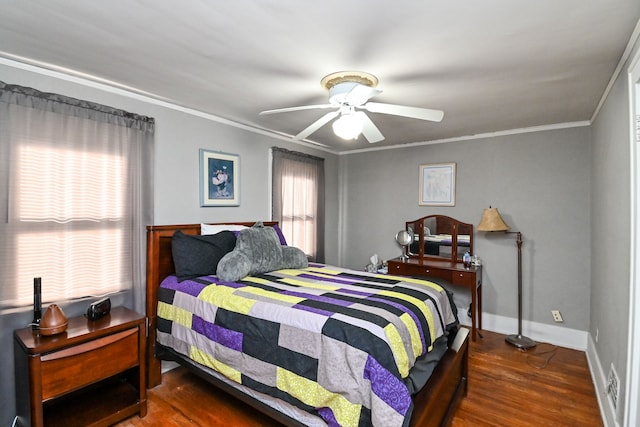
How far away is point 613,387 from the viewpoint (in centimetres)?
201

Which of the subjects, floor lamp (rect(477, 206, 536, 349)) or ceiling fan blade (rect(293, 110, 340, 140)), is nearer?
ceiling fan blade (rect(293, 110, 340, 140))

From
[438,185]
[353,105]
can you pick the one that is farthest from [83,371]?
[438,185]

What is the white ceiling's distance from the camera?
4.74ft

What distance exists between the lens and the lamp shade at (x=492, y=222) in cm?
349

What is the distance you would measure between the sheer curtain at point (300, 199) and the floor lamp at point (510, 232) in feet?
6.62

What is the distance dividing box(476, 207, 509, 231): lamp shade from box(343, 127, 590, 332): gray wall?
0.21 metres

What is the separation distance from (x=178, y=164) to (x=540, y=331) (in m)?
4.09

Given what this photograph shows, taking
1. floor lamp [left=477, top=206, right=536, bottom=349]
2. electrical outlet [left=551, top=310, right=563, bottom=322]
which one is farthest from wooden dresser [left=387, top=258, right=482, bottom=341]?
electrical outlet [left=551, top=310, right=563, bottom=322]

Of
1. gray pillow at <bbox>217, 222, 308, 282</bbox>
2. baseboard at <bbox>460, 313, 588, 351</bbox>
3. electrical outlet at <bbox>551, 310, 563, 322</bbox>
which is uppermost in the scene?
gray pillow at <bbox>217, 222, 308, 282</bbox>

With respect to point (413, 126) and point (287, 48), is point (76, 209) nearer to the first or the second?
point (287, 48)

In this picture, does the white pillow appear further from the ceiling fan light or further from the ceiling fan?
the ceiling fan light

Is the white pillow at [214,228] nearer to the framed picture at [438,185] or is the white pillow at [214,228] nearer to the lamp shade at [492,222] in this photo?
the framed picture at [438,185]

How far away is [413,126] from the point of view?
345cm

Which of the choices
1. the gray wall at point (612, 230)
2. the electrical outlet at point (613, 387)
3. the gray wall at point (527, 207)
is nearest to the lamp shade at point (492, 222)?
the gray wall at point (527, 207)
